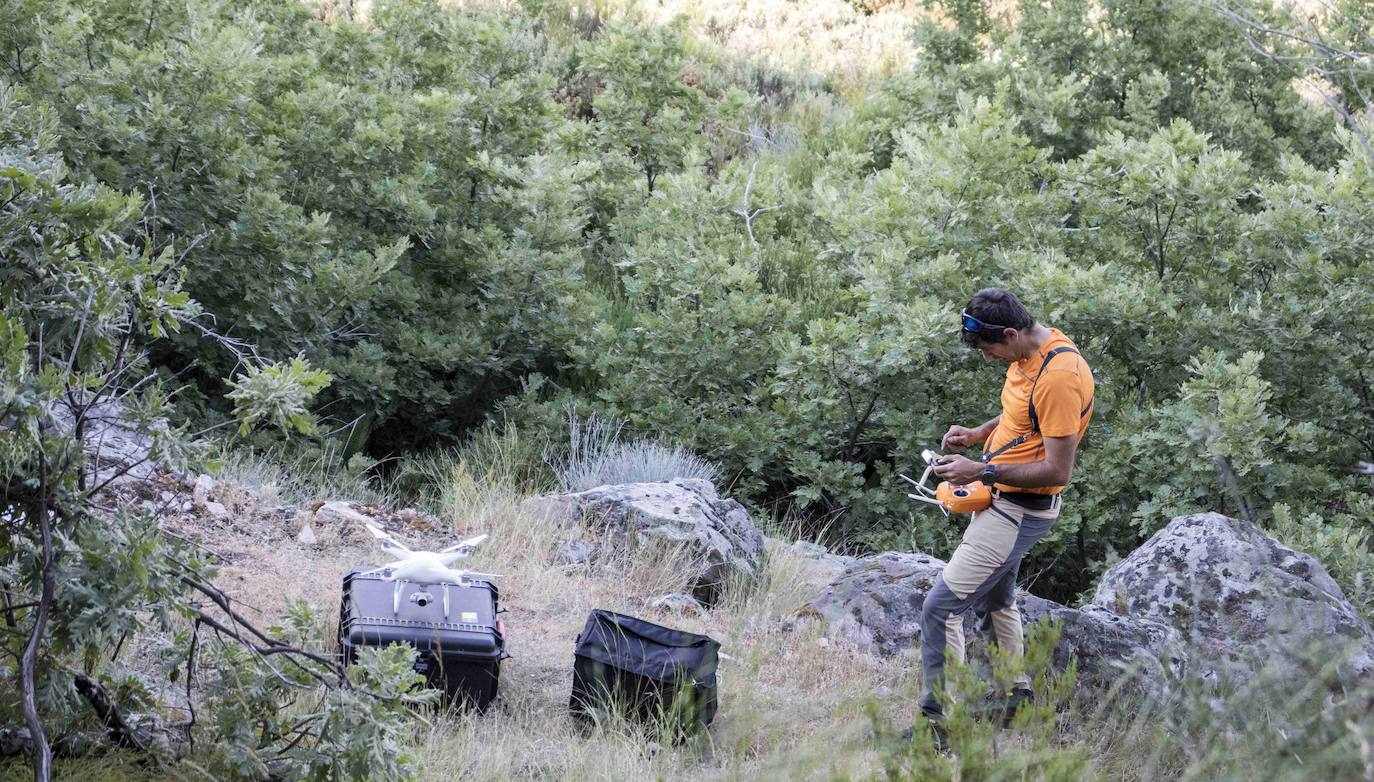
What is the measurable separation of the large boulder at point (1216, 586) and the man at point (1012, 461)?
1018 mm

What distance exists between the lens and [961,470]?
15.5 feet

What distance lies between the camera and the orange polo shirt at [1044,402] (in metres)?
4.54

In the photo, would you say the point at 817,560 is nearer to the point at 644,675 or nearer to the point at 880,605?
the point at 880,605

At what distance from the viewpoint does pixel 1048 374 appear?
15.0 ft

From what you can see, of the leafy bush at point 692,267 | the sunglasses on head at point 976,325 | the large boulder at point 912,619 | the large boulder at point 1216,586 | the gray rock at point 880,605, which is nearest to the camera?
the sunglasses on head at point 976,325

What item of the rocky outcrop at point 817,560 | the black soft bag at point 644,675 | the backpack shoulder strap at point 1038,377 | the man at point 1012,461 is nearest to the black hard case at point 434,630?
the black soft bag at point 644,675

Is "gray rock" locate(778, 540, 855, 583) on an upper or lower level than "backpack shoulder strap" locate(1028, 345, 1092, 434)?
lower

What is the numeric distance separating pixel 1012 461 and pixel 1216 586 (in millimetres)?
1649

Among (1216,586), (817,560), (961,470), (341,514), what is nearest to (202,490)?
(341,514)

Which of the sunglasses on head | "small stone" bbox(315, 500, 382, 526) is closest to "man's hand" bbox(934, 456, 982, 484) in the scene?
the sunglasses on head

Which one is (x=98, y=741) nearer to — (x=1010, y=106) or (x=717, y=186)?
(x=717, y=186)

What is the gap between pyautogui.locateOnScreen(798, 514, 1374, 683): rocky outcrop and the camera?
530 cm

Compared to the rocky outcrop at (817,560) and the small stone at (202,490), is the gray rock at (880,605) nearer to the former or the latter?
the rocky outcrop at (817,560)

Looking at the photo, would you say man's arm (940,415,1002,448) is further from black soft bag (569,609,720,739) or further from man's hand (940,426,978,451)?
black soft bag (569,609,720,739)
